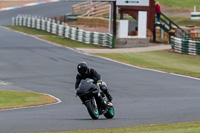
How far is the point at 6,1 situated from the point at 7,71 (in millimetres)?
45744

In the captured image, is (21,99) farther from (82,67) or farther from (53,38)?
(53,38)

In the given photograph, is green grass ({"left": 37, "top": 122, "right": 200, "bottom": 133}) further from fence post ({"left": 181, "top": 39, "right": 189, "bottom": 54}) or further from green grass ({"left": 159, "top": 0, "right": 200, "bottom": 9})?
green grass ({"left": 159, "top": 0, "right": 200, "bottom": 9})

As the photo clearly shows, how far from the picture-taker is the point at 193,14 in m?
52.5

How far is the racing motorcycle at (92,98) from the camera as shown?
13.6 meters

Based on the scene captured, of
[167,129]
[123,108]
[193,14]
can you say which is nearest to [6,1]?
[193,14]

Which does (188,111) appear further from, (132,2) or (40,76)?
(132,2)

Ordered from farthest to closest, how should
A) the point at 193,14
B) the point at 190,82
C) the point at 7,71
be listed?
the point at 193,14
the point at 7,71
the point at 190,82

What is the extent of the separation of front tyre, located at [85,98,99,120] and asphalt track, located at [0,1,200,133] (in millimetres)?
168

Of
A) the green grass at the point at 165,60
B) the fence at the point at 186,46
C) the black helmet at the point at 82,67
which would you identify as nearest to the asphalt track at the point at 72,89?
the black helmet at the point at 82,67

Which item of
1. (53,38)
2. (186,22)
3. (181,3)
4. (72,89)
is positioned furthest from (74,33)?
(181,3)

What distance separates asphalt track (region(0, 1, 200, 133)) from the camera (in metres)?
13.5

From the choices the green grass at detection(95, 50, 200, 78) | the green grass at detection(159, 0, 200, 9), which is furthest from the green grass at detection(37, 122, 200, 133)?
the green grass at detection(159, 0, 200, 9)

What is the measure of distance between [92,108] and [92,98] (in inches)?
9.2

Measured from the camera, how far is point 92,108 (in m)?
13.7
